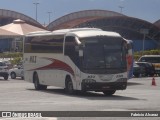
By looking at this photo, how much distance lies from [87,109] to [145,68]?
3547 cm

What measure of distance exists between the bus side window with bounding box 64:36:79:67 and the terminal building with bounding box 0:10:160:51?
63397mm

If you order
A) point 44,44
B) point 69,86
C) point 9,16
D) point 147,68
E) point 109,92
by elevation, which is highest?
point 9,16

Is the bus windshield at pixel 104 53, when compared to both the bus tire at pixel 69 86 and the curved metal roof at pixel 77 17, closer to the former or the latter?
the bus tire at pixel 69 86

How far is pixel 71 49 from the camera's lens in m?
27.1

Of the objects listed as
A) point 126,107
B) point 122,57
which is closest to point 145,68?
point 122,57

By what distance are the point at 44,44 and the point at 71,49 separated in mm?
4037

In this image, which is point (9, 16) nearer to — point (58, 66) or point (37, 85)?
point (37, 85)

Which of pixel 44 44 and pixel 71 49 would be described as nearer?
pixel 71 49

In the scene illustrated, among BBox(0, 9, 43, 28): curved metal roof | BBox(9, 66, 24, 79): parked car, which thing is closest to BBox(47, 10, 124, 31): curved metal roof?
BBox(0, 9, 43, 28): curved metal roof

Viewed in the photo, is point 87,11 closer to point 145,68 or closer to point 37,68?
point 145,68

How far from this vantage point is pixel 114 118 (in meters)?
15.6

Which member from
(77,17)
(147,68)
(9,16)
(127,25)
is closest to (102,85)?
(147,68)

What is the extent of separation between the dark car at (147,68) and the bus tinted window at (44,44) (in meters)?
21.7

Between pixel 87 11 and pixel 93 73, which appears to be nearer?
pixel 93 73
